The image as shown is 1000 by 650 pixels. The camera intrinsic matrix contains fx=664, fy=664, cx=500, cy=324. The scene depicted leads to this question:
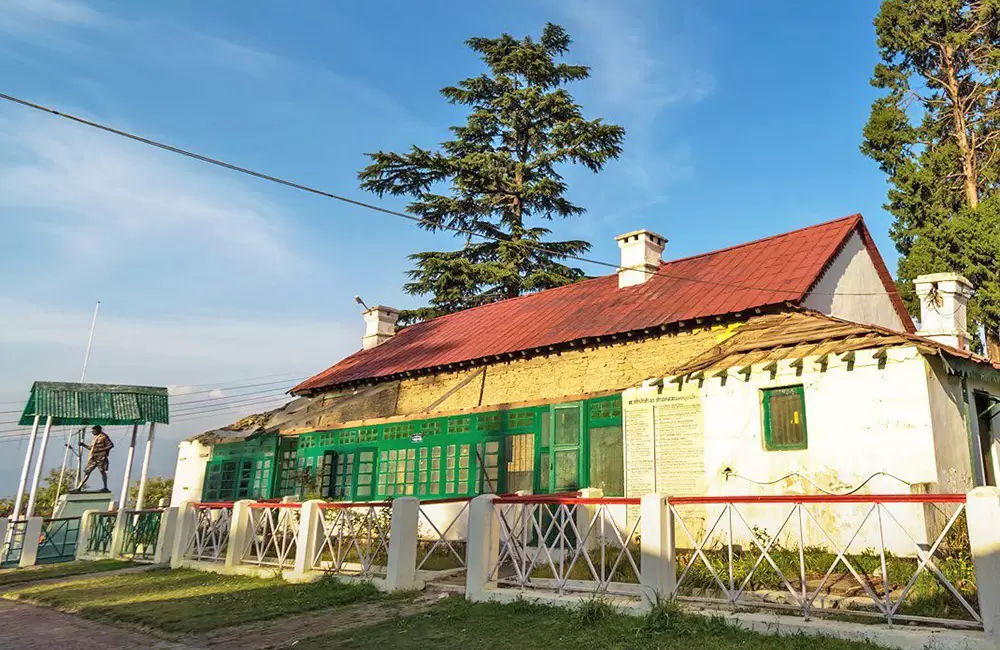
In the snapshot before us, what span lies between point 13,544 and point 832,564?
56.3ft

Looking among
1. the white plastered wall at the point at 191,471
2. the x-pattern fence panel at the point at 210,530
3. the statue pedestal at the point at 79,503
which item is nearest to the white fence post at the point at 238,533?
the x-pattern fence panel at the point at 210,530

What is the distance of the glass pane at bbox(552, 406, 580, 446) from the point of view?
505 inches

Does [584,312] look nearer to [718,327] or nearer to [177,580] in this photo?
A: [718,327]

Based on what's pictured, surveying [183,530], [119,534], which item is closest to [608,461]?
[183,530]

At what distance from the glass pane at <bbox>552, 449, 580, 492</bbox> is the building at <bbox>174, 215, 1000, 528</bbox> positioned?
0.10 feet

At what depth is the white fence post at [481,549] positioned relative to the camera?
7996 mm

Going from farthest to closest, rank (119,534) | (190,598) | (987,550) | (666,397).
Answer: (119,534)
(666,397)
(190,598)
(987,550)

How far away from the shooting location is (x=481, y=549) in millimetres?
8102

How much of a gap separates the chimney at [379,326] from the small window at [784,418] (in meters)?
15.4

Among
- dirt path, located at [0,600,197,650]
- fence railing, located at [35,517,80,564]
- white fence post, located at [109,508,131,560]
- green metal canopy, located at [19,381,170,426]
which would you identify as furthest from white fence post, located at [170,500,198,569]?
green metal canopy, located at [19,381,170,426]

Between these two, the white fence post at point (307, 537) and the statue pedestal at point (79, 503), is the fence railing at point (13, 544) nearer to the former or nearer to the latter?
the statue pedestal at point (79, 503)

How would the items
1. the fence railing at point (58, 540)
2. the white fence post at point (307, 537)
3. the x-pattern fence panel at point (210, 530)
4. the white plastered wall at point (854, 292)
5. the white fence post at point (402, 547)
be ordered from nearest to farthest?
the white fence post at point (402, 547)
the white fence post at point (307, 537)
the x-pattern fence panel at point (210, 530)
the white plastered wall at point (854, 292)
the fence railing at point (58, 540)

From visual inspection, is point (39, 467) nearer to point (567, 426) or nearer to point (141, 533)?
point (141, 533)

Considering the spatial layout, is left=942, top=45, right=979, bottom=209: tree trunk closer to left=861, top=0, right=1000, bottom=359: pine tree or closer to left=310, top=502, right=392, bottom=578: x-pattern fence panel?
left=861, top=0, right=1000, bottom=359: pine tree
